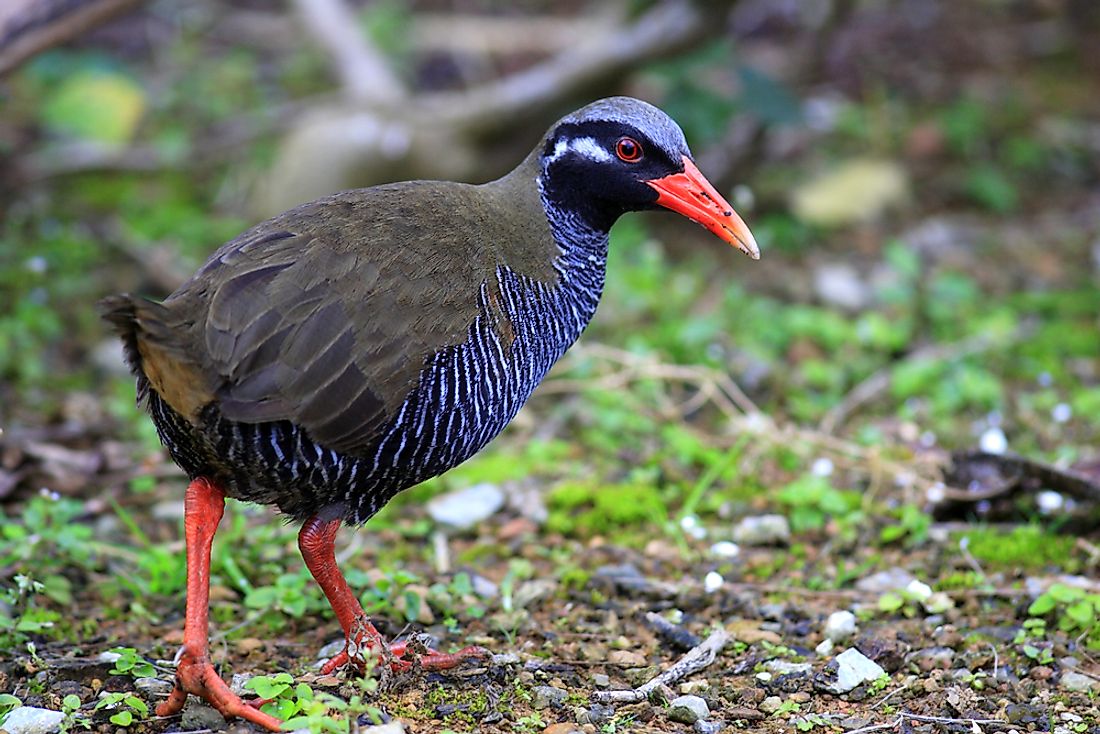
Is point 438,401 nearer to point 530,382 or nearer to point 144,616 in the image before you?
point 530,382

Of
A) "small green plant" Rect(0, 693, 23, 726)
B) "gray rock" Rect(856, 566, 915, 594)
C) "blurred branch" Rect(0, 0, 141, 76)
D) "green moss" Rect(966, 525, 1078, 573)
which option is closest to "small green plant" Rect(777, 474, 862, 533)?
"gray rock" Rect(856, 566, 915, 594)

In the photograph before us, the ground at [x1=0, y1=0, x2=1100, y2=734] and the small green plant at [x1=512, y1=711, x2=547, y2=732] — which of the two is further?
the ground at [x1=0, y1=0, x2=1100, y2=734]

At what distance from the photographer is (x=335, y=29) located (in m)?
9.52

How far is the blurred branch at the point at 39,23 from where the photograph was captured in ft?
20.4

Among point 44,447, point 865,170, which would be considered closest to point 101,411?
point 44,447

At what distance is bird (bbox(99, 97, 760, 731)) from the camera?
380 cm

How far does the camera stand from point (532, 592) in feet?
16.1

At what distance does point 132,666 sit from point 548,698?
1.29 meters

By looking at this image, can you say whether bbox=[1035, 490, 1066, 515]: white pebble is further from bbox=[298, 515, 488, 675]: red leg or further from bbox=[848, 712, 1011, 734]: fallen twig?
bbox=[298, 515, 488, 675]: red leg

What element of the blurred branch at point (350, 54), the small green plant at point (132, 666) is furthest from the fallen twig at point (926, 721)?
the blurred branch at point (350, 54)

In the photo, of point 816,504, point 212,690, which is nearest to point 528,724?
point 212,690

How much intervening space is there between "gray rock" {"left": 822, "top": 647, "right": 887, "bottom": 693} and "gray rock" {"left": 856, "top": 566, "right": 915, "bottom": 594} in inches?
26.1

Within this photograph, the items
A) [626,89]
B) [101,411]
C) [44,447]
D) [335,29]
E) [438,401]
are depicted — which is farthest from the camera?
[335,29]

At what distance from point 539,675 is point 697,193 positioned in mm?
1741
